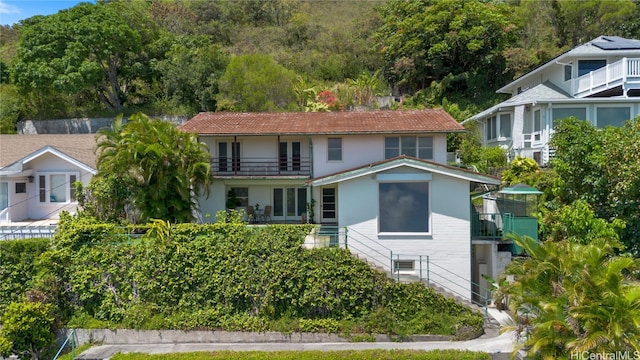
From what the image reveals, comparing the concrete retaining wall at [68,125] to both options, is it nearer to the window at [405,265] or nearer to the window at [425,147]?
the window at [425,147]

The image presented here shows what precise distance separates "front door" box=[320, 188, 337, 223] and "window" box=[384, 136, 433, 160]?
321 centimetres

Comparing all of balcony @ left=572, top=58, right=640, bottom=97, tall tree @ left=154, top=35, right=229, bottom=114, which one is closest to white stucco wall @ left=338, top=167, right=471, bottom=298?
balcony @ left=572, top=58, right=640, bottom=97

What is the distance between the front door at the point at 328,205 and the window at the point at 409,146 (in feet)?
10.5

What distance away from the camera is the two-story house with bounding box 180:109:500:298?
17188 millimetres

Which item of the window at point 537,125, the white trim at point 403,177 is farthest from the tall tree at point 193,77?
the window at point 537,125

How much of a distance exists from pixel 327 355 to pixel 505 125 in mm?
22038

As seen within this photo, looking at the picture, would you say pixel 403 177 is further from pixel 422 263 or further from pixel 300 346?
pixel 300 346

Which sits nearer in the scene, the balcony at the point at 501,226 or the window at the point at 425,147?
the balcony at the point at 501,226

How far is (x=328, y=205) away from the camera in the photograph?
22.0 metres

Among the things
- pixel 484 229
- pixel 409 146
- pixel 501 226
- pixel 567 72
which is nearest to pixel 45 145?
pixel 409 146

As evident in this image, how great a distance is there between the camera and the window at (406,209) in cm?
1727

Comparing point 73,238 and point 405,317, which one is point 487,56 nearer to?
point 405,317

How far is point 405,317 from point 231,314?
6.05 metres

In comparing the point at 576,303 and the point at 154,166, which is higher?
the point at 154,166
